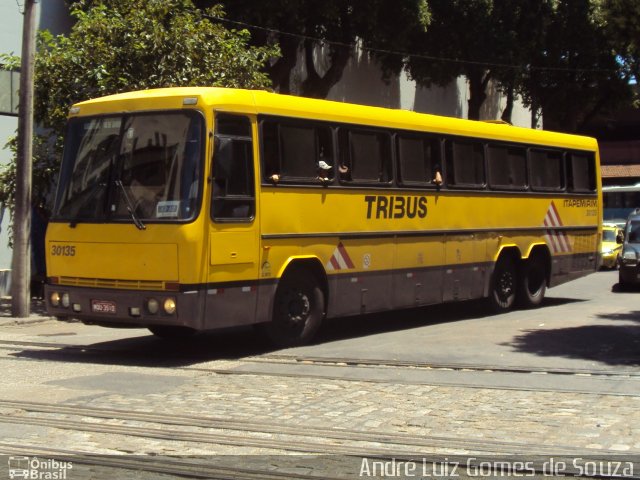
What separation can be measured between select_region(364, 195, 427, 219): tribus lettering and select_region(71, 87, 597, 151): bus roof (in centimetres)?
106

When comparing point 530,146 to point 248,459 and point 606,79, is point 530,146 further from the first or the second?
point 606,79

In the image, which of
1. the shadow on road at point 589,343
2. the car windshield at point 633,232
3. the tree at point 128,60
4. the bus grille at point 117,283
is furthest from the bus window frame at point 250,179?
the car windshield at point 633,232

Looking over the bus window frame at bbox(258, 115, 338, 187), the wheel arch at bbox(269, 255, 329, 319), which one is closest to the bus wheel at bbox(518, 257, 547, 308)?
the wheel arch at bbox(269, 255, 329, 319)

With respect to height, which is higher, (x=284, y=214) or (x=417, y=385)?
(x=284, y=214)

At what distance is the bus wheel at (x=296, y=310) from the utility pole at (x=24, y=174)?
625 cm

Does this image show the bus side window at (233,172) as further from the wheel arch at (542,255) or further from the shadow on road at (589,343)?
the wheel arch at (542,255)

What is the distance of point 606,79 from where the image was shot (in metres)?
40.0

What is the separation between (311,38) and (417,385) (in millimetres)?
16339

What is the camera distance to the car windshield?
24219mm

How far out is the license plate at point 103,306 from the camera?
1191 cm

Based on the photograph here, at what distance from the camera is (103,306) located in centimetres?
1201

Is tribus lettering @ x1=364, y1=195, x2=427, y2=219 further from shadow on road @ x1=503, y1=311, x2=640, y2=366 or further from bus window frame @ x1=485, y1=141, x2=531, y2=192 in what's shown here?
shadow on road @ x1=503, y1=311, x2=640, y2=366

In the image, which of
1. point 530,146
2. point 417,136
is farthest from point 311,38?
point 417,136

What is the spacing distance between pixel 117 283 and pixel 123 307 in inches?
12.5
